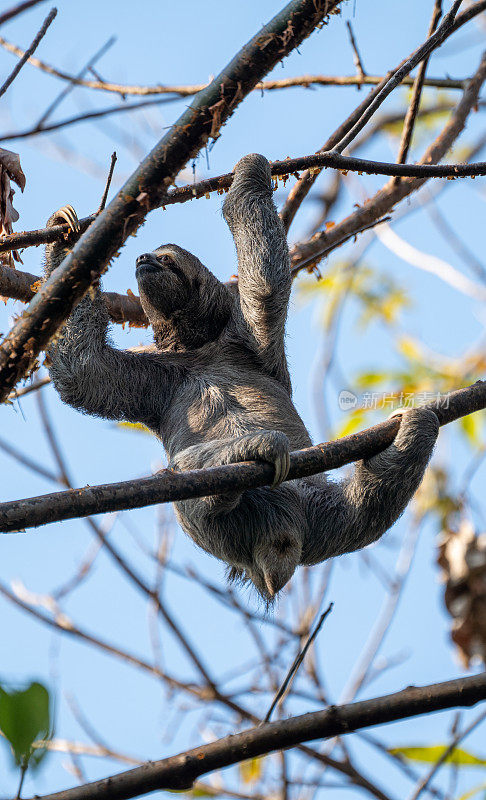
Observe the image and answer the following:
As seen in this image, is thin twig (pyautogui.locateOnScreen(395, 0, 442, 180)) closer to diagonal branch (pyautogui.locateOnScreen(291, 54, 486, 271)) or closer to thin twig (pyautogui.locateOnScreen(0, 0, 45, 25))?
diagonal branch (pyautogui.locateOnScreen(291, 54, 486, 271))

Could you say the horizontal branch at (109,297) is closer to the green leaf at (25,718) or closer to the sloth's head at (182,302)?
the sloth's head at (182,302)

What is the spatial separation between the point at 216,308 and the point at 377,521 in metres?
2.06

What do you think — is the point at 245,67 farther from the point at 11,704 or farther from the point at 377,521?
the point at 377,521

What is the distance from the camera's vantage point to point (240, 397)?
5754mm

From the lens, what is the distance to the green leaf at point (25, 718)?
2953 millimetres

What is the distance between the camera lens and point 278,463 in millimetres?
4078

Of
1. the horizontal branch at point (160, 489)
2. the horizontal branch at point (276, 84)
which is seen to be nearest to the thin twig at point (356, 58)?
the horizontal branch at point (276, 84)

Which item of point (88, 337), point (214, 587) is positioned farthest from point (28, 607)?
point (88, 337)

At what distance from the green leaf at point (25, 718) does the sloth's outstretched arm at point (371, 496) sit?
277 centimetres

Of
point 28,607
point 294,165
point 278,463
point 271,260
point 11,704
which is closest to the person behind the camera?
point 11,704

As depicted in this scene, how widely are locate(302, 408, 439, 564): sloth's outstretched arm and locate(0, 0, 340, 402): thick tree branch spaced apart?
2440mm

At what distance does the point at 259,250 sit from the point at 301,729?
10.8 ft

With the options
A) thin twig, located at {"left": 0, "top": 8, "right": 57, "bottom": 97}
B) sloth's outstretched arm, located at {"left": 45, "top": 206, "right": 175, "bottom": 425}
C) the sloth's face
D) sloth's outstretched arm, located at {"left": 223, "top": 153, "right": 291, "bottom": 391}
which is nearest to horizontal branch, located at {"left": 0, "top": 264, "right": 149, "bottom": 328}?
the sloth's face

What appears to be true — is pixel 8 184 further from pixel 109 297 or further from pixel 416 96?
pixel 416 96
